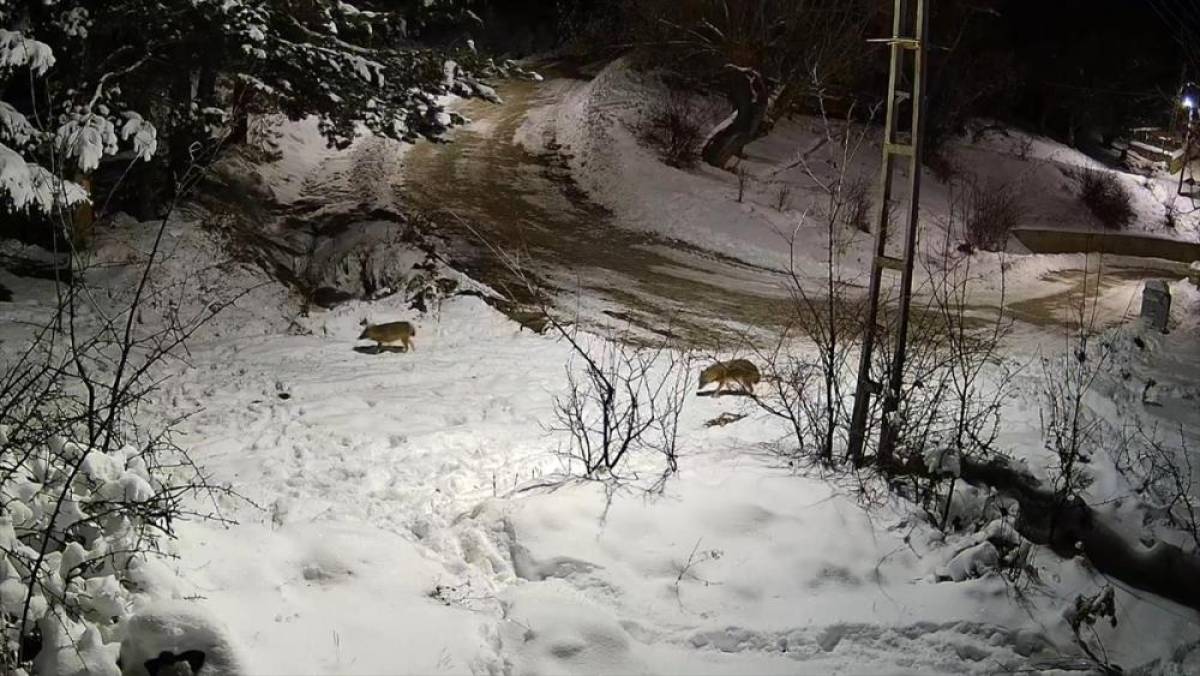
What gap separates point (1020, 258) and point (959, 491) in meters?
14.9

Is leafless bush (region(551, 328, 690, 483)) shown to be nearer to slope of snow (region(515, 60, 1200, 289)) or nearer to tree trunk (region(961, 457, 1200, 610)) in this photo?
tree trunk (region(961, 457, 1200, 610))

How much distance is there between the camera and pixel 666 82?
24.3 m

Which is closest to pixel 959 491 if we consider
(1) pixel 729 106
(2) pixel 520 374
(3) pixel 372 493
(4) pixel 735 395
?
(4) pixel 735 395

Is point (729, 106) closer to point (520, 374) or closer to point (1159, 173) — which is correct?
point (520, 374)

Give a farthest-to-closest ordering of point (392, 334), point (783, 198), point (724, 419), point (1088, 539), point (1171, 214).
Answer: point (1171, 214), point (783, 198), point (392, 334), point (724, 419), point (1088, 539)

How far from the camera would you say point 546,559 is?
5.29 m

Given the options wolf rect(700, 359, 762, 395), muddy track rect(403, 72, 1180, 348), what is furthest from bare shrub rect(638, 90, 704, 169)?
wolf rect(700, 359, 762, 395)

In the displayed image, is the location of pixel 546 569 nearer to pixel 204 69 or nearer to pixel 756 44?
pixel 204 69

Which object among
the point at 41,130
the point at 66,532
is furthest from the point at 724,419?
the point at 41,130

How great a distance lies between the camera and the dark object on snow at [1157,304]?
38.0ft

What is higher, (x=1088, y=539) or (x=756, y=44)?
(x=756, y=44)

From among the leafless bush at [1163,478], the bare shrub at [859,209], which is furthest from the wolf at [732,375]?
the bare shrub at [859,209]

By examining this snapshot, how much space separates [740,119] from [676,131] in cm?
155

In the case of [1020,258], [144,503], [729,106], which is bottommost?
[1020,258]
